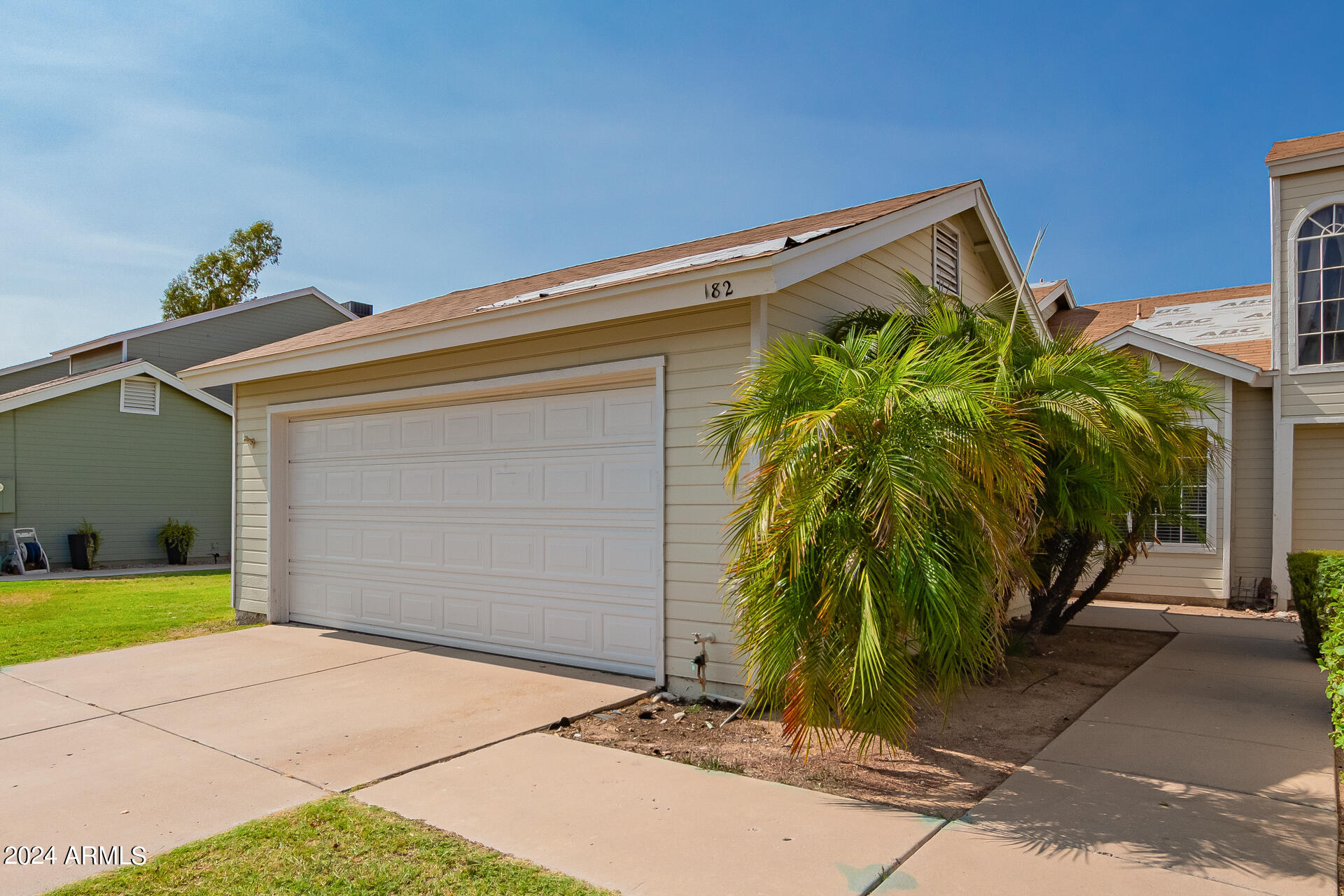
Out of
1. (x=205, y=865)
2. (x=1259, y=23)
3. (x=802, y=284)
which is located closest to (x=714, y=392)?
(x=802, y=284)

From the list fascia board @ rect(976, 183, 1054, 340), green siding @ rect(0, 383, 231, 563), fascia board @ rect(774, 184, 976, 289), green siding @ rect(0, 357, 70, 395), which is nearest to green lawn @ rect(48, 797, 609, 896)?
fascia board @ rect(774, 184, 976, 289)

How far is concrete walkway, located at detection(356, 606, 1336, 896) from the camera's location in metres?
3.07

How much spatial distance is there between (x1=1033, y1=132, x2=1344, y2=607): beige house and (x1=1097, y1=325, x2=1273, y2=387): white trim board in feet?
0.05

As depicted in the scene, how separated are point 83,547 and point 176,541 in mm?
1707

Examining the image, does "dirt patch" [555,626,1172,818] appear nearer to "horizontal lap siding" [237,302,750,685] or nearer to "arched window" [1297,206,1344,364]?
"horizontal lap siding" [237,302,750,685]

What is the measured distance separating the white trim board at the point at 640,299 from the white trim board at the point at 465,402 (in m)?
0.40

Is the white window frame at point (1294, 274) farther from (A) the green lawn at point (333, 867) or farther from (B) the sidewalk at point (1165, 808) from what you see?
(A) the green lawn at point (333, 867)

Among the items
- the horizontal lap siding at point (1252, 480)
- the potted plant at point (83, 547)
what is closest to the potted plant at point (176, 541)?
the potted plant at point (83, 547)

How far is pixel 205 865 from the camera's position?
3.17 m

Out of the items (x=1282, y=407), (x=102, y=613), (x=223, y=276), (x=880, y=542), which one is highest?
(x=223, y=276)

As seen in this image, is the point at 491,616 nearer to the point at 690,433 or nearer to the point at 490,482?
the point at 490,482

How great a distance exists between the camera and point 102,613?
1027cm

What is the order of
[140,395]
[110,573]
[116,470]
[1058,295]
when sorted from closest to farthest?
[1058,295], [110,573], [116,470], [140,395]

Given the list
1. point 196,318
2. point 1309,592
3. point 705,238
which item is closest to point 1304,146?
point 1309,592
